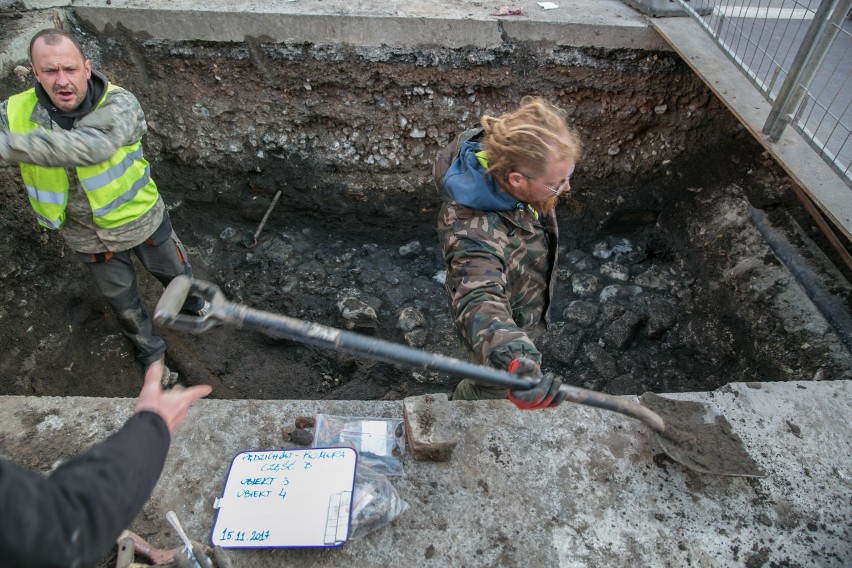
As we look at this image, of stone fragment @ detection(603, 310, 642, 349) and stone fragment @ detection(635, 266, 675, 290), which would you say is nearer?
stone fragment @ detection(603, 310, 642, 349)

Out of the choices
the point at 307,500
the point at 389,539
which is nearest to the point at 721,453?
the point at 389,539

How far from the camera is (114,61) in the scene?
417cm

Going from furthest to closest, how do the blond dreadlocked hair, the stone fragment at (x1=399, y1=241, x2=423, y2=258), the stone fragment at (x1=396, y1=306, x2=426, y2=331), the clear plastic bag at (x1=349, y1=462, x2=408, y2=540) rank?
the stone fragment at (x1=399, y1=241, x2=423, y2=258)
the stone fragment at (x1=396, y1=306, x2=426, y2=331)
the blond dreadlocked hair
the clear plastic bag at (x1=349, y1=462, x2=408, y2=540)

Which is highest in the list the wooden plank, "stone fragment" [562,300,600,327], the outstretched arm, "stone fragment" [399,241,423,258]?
the outstretched arm

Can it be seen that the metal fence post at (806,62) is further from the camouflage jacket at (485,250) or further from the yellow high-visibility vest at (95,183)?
the yellow high-visibility vest at (95,183)

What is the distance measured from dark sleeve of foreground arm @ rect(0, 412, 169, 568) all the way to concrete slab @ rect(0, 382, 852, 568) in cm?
80

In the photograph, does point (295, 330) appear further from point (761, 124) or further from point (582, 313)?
point (761, 124)

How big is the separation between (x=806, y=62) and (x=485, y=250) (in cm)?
228

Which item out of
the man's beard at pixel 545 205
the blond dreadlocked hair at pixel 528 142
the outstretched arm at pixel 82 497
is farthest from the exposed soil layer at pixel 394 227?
the outstretched arm at pixel 82 497

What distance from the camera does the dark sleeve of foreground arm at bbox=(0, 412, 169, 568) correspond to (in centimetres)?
103

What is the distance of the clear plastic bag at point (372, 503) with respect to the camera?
6.44 feet

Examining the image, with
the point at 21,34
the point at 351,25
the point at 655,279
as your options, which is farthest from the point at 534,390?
the point at 21,34

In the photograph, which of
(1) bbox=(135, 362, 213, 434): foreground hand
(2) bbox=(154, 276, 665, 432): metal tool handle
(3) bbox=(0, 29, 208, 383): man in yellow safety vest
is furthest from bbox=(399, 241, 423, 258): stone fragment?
(1) bbox=(135, 362, 213, 434): foreground hand

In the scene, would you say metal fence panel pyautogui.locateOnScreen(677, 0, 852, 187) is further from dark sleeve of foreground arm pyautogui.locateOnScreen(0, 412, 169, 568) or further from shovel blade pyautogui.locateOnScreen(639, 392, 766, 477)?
dark sleeve of foreground arm pyautogui.locateOnScreen(0, 412, 169, 568)
